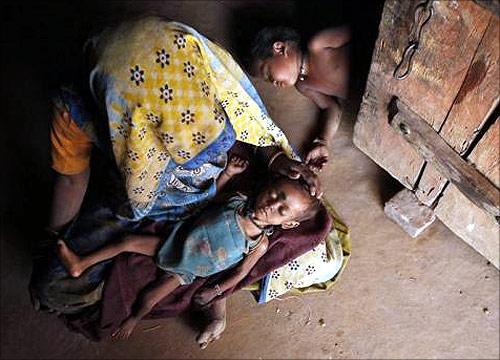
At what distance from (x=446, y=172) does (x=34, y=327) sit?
4.54 feet

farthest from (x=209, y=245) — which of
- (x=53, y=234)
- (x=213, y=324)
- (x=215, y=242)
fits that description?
(x=53, y=234)

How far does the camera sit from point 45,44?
2.27m

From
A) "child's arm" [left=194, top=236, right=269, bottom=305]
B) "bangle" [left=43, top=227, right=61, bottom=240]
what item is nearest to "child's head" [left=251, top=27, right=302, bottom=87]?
"child's arm" [left=194, top=236, right=269, bottom=305]

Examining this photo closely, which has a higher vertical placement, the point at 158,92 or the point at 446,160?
the point at 158,92

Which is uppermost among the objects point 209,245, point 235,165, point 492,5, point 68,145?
point 492,5

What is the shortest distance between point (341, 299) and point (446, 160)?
61 cm

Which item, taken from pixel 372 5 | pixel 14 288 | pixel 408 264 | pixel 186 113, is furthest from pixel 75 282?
pixel 372 5

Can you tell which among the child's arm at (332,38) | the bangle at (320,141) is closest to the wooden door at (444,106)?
the bangle at (320,141)

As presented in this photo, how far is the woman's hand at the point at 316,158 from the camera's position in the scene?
6.32ft

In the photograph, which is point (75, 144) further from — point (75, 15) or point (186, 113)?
point (75, 15)

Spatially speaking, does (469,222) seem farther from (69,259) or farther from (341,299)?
(69,259)

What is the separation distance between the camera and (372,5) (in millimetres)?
2076

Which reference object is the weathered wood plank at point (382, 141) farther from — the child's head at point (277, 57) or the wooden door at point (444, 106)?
the child's head at point (277, 57)

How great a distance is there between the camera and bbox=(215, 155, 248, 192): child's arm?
1711 mm
